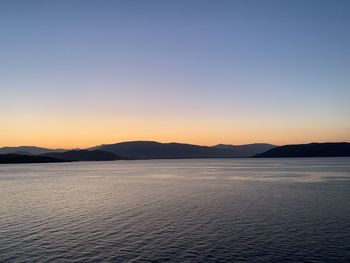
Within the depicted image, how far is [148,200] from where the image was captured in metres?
64.9

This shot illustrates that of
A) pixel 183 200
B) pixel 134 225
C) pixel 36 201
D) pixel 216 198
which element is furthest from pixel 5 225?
pixel 216 198

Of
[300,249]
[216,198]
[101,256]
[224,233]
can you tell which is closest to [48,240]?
[101,256]

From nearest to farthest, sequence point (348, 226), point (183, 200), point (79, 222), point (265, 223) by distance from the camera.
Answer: point (348, 226) → point (265, 223) → point (79, 222) → point (183, 200)

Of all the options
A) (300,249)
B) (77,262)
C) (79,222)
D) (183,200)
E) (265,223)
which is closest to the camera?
(77,262)

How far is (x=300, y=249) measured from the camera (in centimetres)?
2964

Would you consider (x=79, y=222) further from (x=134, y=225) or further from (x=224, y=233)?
(x=224, y=233)

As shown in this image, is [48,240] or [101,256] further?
[48,240]

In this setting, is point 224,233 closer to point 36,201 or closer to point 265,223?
point 265,223

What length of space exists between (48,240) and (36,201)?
35.0m

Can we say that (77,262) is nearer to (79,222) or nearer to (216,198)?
(79,222)

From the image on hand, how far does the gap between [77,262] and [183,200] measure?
38.4 meters

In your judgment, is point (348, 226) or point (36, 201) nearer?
point (348, 226)

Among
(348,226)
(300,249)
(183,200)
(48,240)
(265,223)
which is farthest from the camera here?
(183,200)

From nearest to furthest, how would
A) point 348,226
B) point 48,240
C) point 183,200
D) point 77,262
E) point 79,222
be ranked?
point 77,262, point 48,240, point 348,226, point 79,222, point 183,200
